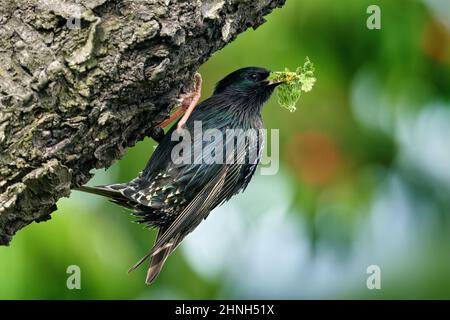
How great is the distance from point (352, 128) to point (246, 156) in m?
1.05

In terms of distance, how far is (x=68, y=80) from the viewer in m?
2.61

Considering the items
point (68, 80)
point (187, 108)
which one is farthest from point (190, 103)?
point (68, 80)

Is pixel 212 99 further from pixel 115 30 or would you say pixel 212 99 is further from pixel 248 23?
pixel 115 30

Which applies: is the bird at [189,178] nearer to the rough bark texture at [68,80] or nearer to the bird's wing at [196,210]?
the bird's wing at [196,210]

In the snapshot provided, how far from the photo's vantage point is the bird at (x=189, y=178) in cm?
371

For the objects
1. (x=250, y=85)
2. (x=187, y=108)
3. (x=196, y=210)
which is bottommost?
(x=196, y=210)

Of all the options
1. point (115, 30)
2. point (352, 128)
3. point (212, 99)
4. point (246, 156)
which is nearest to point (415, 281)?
point (352, 128)

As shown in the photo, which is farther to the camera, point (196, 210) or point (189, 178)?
point (189, 178)

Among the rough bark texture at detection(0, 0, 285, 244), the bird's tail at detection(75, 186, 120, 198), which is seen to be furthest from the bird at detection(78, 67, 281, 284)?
the rough bark texture at detection(0, 0, 285, 244)

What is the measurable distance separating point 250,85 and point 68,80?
67.4 inches

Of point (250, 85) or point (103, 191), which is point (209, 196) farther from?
point (250, 85)

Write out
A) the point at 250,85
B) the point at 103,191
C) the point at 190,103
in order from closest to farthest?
1. the point at 103,191
2. the point at 190,103
3. the point at 250,85

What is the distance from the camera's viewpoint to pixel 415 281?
450 cm

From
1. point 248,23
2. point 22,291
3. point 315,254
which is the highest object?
point 248,23
